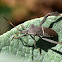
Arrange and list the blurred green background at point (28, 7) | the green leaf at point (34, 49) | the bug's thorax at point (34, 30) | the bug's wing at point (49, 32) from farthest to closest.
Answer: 1. the blurred green background at point (28, 7)
2. the bug's thorax at point (34, 30)
3. the bug's wing at point (49, 32)
4. the green leaf at point (34, 49)

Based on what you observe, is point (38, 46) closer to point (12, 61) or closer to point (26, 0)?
point (12, 61)

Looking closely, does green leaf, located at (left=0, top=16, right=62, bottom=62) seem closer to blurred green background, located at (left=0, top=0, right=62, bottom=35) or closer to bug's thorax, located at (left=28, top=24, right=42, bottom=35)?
bug's thorax, located at (left=28, top=24, right=42, bottom=35)

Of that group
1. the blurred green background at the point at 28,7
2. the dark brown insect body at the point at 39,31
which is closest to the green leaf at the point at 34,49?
the dark brown insect body at the point at 39,31

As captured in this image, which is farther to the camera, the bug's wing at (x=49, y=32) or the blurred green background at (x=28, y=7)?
the blurred green background at (x=28, y=7)

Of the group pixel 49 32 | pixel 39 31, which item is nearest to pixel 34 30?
pixel 39 31

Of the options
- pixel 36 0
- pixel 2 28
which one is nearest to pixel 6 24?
pixel 2 28

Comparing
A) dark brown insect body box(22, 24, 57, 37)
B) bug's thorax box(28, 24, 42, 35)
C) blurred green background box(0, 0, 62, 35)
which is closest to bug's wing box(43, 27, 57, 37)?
dark brown insect body box(22, 24, 57, 37)

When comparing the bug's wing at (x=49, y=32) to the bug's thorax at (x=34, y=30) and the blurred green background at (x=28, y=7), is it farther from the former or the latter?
the blurred green background at (x=28, y=7)

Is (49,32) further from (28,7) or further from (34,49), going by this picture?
(28,7)

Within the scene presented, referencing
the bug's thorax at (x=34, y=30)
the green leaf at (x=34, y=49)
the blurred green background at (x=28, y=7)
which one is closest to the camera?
the green leaf at (x=34, y=49)
